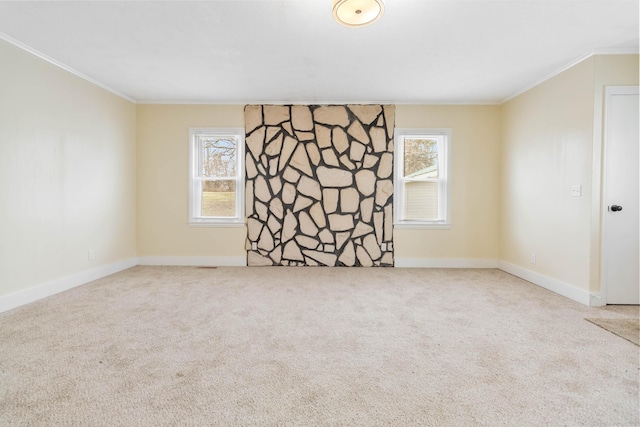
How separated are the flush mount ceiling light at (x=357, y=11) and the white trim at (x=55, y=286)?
11.9 ft

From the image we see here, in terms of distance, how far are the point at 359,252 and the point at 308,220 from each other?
906 mm

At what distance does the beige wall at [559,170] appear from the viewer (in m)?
2.76

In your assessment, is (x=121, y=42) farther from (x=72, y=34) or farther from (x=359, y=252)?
(x=359, y=252)

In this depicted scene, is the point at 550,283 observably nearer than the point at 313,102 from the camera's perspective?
Yes

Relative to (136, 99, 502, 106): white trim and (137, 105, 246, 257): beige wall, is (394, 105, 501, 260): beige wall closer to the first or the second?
(136, 99, 502, 106): white trim

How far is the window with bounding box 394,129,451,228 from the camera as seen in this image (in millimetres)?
4266

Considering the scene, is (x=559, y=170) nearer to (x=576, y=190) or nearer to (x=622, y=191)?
(x=576, y=190)

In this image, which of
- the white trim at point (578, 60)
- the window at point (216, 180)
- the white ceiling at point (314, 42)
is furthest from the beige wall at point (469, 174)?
the window at point (216, 180)

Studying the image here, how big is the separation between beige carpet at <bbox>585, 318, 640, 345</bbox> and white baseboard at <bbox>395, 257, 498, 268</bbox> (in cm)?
183

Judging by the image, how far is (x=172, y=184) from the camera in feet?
14.0

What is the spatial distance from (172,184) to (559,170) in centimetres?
503

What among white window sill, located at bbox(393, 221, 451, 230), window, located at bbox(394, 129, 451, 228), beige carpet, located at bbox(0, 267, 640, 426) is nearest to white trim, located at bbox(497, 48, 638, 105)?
window, located at bbox(394, 129, 451, 228)

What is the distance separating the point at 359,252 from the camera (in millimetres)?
4242

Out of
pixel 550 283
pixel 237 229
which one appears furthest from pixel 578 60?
pixel 237 229
